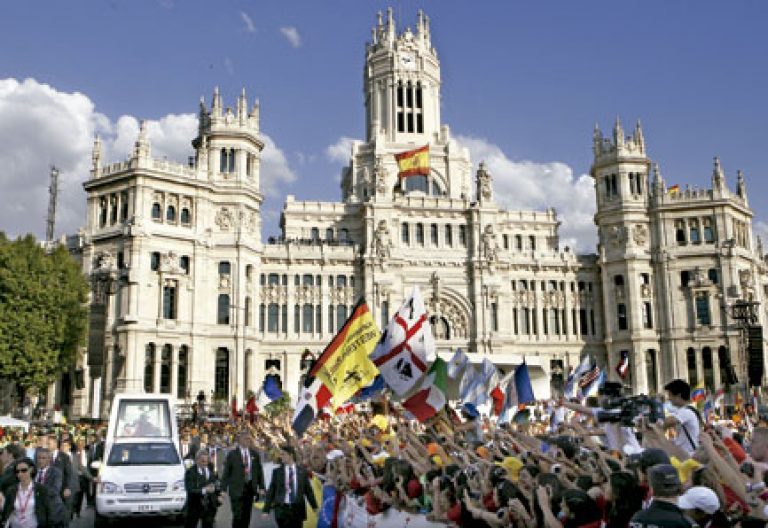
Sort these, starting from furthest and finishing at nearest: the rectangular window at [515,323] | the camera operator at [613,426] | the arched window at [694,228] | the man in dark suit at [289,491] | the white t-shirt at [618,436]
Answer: the rectangular window at [515,323] → the arched window at [694,228] → the man in dark suit at [289,491] → the white t-shirt at [618,436] → the camera operator at [613,426]

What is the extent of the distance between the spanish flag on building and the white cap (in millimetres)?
9796

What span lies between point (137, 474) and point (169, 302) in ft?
128

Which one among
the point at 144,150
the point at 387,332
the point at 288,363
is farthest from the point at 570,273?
the point at 387,332

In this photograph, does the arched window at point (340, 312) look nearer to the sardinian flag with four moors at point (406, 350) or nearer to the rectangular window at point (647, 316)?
the rectangular window at point (647, 316)

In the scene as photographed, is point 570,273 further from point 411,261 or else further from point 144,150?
point 144,150

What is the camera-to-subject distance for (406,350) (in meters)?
14.5

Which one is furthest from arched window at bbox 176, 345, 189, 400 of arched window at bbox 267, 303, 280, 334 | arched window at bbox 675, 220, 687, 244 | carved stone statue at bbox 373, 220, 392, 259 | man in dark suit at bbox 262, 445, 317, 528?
arched window at bbox 675, 220, 687, 244

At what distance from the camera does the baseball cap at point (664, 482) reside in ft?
18.5

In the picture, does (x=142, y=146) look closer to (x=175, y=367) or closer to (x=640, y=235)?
(x=175, y=367)

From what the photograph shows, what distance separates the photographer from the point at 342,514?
481 inches

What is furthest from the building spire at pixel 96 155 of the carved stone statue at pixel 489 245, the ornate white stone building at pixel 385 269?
the carved stone statue at pixel 489 245

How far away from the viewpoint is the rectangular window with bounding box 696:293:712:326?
59625 millimetres

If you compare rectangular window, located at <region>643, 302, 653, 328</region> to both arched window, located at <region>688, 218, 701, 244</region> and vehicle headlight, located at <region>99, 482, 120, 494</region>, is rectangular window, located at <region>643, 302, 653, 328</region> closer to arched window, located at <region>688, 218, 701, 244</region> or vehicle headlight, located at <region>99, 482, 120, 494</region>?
arched window, located at <region>688, 218, 701, 244</region>

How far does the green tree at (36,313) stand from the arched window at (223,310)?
1096cm
